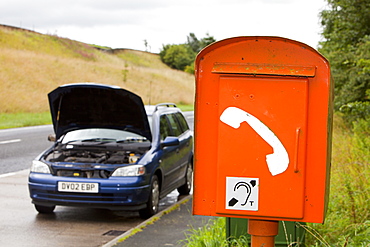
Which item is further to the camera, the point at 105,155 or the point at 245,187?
the point at 105,155

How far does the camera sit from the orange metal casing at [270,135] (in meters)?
2.95

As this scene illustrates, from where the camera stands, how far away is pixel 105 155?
8148 mm

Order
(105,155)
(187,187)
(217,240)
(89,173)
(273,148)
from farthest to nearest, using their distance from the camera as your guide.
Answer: (187,187) → (105,155) → (89,173) → (217,240) → (273,148)

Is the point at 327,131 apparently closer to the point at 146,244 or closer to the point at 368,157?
the point at 146,244

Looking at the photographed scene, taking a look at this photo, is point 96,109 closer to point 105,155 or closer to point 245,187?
point 105,155

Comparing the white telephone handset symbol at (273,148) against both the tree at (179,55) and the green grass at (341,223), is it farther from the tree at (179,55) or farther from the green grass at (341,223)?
the tree at (179,55)

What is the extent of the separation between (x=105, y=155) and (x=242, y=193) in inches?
212

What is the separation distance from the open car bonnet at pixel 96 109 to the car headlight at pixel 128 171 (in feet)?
2.41

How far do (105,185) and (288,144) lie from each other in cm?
490

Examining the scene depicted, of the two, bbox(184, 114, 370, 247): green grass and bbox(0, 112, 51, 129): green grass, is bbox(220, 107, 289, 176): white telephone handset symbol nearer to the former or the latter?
bbox(184, 114, 370, 247): green grass

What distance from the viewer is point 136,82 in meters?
66.0

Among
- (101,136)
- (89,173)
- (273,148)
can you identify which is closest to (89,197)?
(89,173)

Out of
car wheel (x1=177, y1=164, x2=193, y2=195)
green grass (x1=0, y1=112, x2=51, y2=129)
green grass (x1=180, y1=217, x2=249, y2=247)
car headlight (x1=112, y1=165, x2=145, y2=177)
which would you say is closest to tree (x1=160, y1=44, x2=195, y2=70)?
green grass (x1=0, y1=112, x2=51, y2=129)

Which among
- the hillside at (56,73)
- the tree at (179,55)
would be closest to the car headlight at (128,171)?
the hillside at (56,73)
